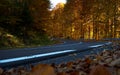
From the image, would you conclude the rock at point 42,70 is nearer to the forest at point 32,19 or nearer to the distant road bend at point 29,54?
the distant road bend at point 29,54

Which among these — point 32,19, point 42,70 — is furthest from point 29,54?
point 32,19

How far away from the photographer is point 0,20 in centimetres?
3148

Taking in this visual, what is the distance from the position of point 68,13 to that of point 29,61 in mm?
61163

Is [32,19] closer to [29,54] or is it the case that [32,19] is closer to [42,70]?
[29,54]

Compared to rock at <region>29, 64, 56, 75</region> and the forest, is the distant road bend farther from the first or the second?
the forest

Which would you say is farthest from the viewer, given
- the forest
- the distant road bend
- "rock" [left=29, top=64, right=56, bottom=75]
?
the forest

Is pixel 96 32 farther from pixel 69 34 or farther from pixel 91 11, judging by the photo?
pixel 69 34

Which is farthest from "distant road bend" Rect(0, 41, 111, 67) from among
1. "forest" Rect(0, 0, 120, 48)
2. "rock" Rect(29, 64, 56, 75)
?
"forest" Rect(0, 0, 120, 48)

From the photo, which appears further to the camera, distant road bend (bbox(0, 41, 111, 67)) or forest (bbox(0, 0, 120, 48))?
forest (bbox(0, 0, 120, 48))

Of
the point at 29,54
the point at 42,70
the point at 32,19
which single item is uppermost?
the point at 32,19

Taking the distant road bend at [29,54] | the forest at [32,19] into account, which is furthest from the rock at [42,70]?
the forest at [32,19]

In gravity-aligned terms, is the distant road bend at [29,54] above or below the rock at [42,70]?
below

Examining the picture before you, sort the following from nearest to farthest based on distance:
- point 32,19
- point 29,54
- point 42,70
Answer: point 42,70, point 29,54, point 32,19

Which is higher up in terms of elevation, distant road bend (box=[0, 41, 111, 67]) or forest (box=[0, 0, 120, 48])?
forest (box=[0, 0, 120, 48])
